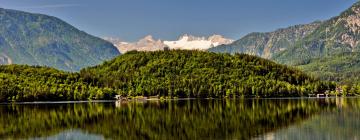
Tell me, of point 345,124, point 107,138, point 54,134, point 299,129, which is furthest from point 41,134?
point 345,124

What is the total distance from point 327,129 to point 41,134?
149 ft

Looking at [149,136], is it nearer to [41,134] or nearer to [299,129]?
[41,134]

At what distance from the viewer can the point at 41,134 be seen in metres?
78.6

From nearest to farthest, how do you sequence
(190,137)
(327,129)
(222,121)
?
(190,137), (327,129), (222,121)

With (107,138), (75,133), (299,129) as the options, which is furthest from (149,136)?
(299,129)

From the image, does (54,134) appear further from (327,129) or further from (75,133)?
(327,129)

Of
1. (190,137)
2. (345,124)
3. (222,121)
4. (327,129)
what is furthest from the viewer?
(222,121)

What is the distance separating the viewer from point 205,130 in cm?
7869

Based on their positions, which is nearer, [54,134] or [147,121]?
[54,134]

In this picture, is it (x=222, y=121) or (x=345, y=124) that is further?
(x=222, y=121)

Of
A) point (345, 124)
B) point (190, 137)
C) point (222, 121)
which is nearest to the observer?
point (190, 137)

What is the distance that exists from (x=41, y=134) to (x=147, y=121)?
81.7ft

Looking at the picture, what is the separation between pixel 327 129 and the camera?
77.5 meters

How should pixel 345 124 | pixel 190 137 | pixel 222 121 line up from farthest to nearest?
pixel 222 121
pixel 345 124
pixel 190 137
